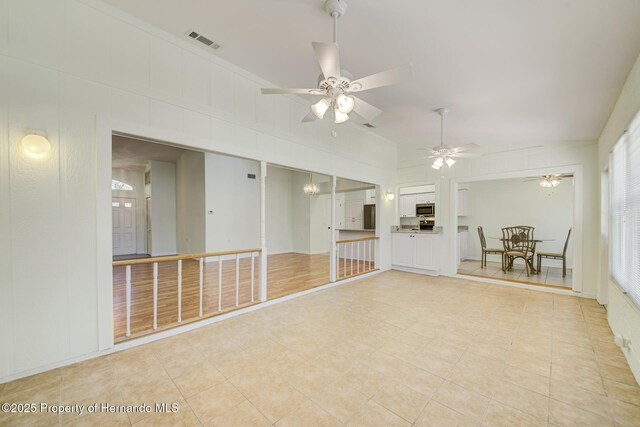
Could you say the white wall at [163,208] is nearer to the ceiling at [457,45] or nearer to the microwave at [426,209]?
the ceiling at [457,45]

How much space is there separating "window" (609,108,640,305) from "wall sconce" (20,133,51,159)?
4.92m

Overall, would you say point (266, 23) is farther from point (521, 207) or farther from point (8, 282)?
point (521, 207)

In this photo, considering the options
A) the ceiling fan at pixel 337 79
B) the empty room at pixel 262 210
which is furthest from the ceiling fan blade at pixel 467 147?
the ceiling fan at pixel 337 79

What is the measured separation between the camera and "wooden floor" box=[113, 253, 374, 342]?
10.3 ft

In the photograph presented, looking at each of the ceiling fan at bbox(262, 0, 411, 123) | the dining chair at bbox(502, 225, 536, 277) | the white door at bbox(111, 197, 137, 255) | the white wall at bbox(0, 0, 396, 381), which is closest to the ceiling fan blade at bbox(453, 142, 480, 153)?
the ceiling fan at bbox(262, 0, 411, 123)

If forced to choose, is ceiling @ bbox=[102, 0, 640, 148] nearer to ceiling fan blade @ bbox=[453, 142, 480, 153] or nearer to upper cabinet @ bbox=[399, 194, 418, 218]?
ceiling fan blade @ bbox=[453, 142, 480, 153]

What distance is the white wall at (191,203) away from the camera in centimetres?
704

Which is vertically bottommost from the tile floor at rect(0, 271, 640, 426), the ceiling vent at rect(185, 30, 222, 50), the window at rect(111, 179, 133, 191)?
the tile floor at rect(0, 271, 640, 426)

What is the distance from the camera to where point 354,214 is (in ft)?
29.2

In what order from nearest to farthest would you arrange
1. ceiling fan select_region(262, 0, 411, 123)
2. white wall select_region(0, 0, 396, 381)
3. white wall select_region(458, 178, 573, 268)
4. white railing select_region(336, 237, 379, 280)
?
ceiling fan select_region(262, 0, 411, 123) → white wall select_region(0, 0, 396, 381) → white railing select_region(336, 237, 379, 280) → white wall select_region(458, 178, 573, 268)

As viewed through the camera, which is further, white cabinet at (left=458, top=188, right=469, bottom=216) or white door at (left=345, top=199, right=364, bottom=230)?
white door at (left=345, top=199, right=364, bottom=230)

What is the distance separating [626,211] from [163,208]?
10047 mm

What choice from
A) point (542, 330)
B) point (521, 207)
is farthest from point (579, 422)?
point (521, 207)

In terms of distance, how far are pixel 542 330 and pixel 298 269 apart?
4.54 metres
